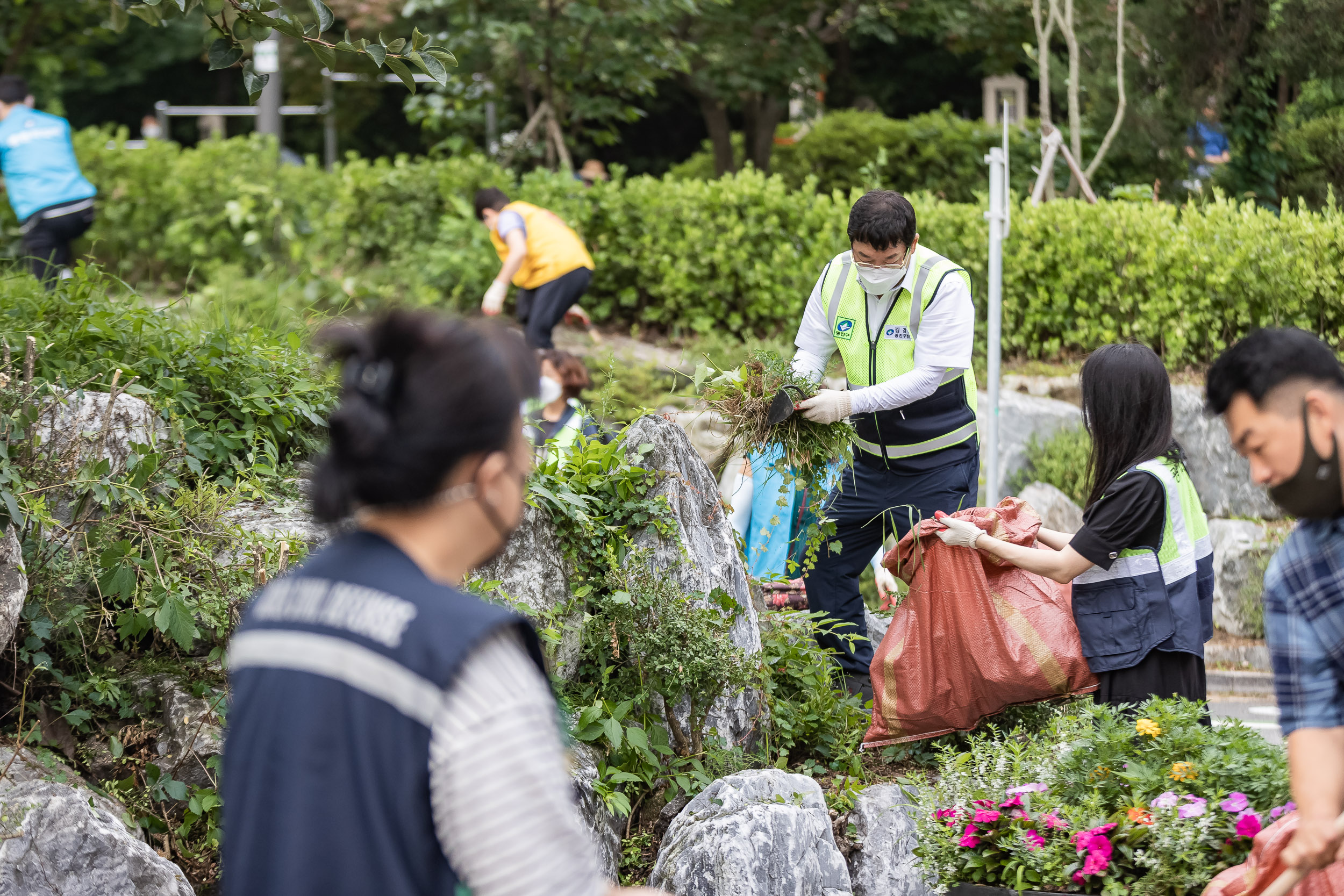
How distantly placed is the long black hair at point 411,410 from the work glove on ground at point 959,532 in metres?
2.50

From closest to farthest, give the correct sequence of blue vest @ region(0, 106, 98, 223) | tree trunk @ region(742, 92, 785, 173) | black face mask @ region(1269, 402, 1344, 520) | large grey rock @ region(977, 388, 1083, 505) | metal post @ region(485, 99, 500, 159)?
black face mask @ region(1269, 402, 1344, 520), large grey rock @ region(977, 388, 1083, 505), blue vest @ region(0, 106, 98, 223), metal post @ region(485, 99, 500, 159), tree trunk @ region(742, 92, 785, 173)

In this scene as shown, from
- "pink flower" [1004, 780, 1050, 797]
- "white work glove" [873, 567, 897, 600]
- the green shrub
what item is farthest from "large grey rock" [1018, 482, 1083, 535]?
"pink flower" [1004, 780, 1050, 797]

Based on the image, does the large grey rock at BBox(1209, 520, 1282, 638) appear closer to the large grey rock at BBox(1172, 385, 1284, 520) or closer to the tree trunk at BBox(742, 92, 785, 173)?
the large grey rock at BBox(1172, 385, 1284, 520)

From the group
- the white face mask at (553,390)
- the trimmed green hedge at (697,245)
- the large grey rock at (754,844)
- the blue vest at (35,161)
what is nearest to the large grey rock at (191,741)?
the large grey rock at (754,844)

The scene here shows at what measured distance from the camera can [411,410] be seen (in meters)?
1.36

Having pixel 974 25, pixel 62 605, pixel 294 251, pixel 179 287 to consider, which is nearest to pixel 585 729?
pixel 62 605

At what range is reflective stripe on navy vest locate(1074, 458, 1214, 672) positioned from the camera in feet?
11.0

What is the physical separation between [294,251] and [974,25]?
704cm

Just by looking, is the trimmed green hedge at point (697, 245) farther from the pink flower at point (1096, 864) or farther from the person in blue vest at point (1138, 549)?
the pink flower at point (1096, 864)

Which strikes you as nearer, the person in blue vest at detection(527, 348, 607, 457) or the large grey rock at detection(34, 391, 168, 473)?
the large grey rock at detection(34, 391, 168, 473)

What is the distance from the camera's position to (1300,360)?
1870 mm

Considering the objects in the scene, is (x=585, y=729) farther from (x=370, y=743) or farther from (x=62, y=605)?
(x=370, y=743)

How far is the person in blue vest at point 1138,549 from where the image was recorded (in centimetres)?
329

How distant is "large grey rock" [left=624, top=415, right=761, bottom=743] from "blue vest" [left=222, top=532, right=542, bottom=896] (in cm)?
261
